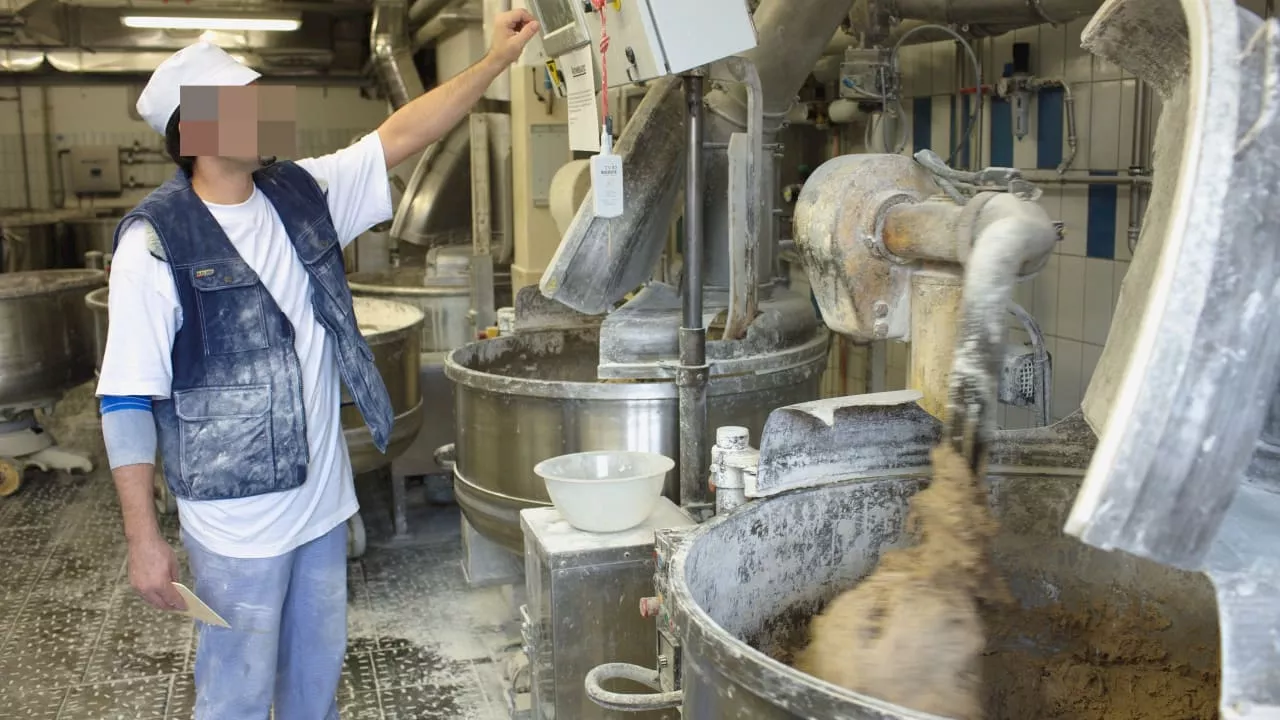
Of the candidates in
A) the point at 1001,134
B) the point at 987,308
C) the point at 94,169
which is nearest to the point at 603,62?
the point at 987,308

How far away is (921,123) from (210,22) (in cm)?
616

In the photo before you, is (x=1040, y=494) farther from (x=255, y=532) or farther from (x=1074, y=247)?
(x=1074, y=247)

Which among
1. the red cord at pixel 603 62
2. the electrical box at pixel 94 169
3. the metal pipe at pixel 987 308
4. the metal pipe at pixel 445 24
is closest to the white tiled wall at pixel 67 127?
the electrical box at pixel 94 169

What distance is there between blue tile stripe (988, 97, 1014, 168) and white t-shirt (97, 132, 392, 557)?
1984 millimetres

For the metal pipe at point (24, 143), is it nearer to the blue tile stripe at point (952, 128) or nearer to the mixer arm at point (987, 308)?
the blue tile stripe at point (952, 128)

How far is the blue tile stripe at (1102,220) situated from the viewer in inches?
118

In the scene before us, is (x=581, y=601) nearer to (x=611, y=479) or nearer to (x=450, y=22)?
(x=611, y=479)

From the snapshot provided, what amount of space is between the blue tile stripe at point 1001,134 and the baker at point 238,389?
2.13 m

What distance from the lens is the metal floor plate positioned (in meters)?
2.94

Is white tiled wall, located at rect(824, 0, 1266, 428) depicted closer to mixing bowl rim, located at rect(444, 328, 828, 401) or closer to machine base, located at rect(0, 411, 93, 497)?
mixing bowl rim, located at rect(444, 328, 828, 401)

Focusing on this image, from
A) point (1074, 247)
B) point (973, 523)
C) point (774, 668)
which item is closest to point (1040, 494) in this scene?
point (973, 523)

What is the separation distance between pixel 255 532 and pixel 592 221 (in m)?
1.00

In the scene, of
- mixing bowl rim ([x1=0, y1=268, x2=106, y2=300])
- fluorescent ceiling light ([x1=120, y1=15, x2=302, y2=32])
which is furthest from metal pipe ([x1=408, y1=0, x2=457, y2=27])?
mixing bowl rim ([x1=0, y1=268, x2=106, y2=300])

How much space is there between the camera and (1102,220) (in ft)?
10.0
